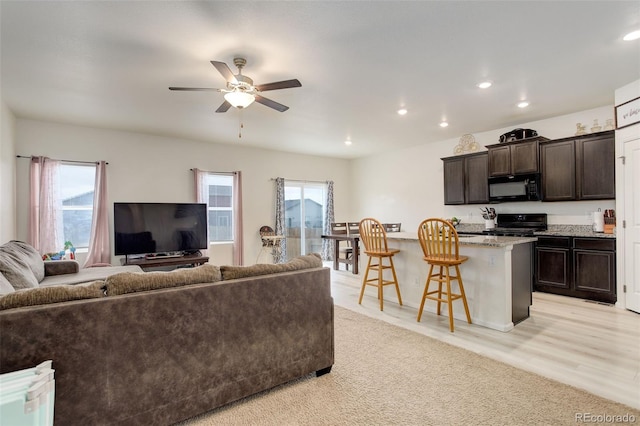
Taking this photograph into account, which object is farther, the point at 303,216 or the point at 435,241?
the point at 303,216

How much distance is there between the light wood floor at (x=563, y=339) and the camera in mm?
2320

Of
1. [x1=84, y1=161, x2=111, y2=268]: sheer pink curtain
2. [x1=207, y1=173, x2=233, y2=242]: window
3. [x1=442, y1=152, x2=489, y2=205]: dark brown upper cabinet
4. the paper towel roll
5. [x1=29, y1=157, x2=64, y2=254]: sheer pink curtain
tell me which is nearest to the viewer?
the paper towel roll

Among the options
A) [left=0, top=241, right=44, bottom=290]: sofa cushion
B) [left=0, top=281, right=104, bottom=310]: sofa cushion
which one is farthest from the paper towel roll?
[left=0, top=241, right=44, bottom=290]: sofa cushion

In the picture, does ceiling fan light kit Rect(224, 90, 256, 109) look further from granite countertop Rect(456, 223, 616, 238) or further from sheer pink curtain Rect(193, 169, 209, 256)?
granite countertop Rect(456, 223, 616, 238)

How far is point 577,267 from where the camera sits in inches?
171

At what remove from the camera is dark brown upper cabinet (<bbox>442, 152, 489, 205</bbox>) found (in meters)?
5.65

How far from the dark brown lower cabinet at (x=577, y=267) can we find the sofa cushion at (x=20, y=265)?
616cm

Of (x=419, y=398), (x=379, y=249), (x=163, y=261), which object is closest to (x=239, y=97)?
(x=379, y=249)

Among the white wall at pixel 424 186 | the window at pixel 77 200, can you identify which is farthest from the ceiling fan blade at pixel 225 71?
the white wall at pixel 424 186

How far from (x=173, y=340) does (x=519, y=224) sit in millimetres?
5531

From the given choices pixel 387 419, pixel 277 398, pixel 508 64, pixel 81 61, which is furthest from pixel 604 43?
pixel 81 61

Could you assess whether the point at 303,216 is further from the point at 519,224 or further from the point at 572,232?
the point at 572,232

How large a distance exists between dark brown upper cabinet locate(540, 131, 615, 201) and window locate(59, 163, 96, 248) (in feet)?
24.2

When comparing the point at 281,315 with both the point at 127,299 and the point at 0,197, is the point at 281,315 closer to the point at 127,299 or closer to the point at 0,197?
the point at 127,299
